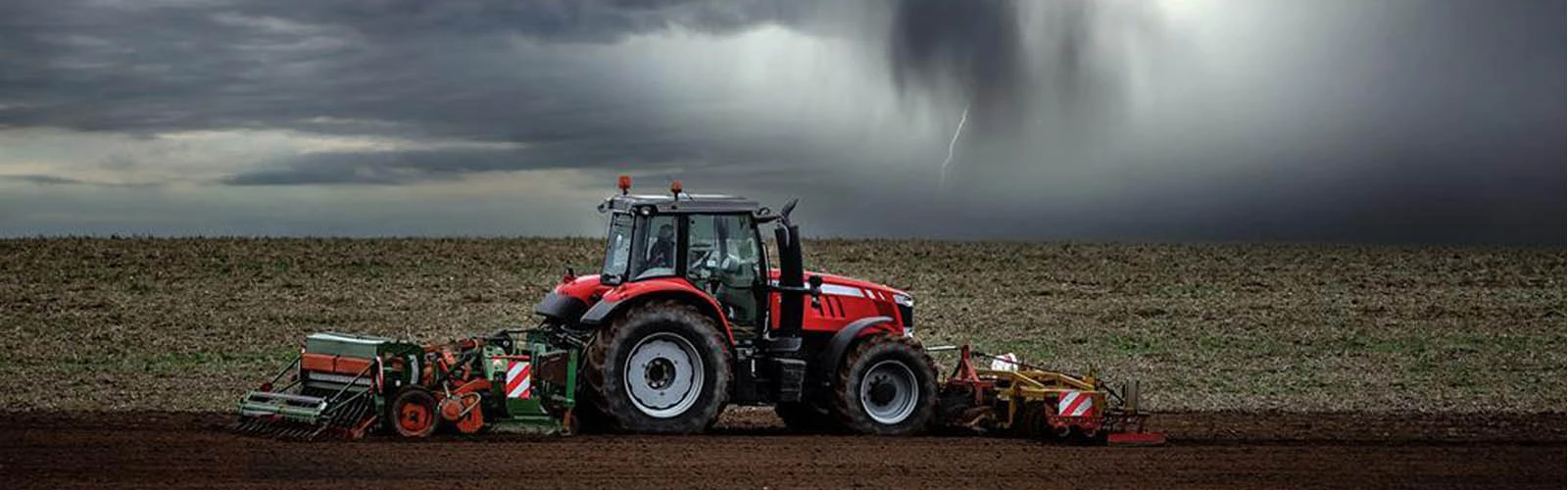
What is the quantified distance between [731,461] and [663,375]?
5.34 ft

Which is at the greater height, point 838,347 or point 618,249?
point 618,249

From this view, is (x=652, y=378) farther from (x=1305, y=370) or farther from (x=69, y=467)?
(x=1305, y=370)

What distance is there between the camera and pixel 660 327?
51.8 ft

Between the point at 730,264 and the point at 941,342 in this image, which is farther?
the point at 941,342

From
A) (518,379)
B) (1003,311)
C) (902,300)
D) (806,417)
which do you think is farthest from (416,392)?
(1003,311)

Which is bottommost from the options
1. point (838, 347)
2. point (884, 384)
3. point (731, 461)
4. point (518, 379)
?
point (731, 461)

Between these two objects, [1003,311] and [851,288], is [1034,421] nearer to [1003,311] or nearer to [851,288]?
[851,288]

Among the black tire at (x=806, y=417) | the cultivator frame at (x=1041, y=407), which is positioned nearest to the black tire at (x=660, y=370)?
the black tire at (x=806, y=417)

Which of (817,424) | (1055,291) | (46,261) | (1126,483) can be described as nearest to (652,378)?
(817,424)

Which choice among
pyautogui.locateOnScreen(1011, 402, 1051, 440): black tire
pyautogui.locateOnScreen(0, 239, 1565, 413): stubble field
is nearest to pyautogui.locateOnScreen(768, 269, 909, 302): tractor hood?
pyautogui.locateOnScreen(1011, 402, 1051, 440): black tire

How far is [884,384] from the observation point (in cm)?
1689

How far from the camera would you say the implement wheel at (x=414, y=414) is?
15297mm

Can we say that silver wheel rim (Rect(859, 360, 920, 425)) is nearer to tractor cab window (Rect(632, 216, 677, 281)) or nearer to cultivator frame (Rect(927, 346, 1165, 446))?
cultivator frame (Rect(927, 346, 1165, 446))

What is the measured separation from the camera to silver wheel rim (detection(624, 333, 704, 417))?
52.2ft
